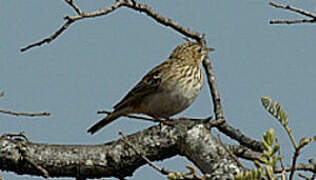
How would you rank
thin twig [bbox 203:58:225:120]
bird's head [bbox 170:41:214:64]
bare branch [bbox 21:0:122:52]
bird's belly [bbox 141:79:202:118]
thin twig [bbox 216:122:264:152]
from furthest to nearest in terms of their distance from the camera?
bird's head [bbox 170:41:214:64] < bird's belly [bbox 141:79:202:118] < thin twig [bbox 203:58:225:120] < thin twig [bbox 216:122:264:152] < bare branch [bbox 21:0:122:52]

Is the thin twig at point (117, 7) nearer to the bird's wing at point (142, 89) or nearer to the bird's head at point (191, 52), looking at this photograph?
the bird's wing at point (142, 89)

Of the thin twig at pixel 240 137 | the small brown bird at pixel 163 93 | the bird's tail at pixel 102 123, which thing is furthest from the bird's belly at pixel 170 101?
the thin twig at pixel 240 137

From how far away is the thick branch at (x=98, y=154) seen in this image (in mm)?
4297

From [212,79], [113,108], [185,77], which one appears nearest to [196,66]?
[185,77]

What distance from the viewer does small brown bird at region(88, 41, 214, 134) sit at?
686 cm

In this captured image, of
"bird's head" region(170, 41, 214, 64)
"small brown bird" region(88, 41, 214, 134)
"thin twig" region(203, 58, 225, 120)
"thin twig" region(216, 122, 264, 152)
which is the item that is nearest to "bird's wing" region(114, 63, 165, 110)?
"small brown bird" region(88, 41, 214, 134)

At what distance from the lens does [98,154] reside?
4348 millimetres

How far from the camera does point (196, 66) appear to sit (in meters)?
7.75

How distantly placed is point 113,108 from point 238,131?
226cm

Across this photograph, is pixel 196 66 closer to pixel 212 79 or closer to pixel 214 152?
pixel 212 79

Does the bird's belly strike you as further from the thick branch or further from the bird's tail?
the thick branch

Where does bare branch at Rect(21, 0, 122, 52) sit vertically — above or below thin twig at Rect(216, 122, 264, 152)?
above

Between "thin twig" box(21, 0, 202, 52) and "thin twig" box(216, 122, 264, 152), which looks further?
"thin twig" box(216, 122, 264, 152)

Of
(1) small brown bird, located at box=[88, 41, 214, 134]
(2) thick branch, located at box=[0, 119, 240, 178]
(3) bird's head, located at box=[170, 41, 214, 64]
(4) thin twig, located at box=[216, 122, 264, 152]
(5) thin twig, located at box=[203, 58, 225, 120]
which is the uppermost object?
(3) bird's head, located at box=[170, 41, 214, 64]
